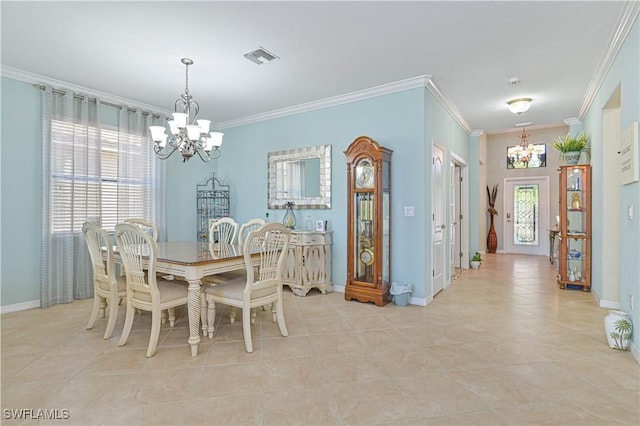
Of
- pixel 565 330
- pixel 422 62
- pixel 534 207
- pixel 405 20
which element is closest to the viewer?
pixel 405 20

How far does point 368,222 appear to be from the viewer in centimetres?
405

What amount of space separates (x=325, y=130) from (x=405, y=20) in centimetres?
217

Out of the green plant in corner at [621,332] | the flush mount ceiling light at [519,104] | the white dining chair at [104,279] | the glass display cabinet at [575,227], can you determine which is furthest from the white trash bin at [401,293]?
the flush mount ceiling light at [519,104]

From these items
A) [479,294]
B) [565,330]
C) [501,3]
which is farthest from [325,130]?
[565,330]

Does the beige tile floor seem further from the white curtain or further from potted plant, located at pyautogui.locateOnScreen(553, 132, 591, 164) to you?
potted plant, located at pyautogui.locateOnScreen(553, 132, 591, 164)

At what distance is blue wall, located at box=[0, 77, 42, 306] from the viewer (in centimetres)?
362

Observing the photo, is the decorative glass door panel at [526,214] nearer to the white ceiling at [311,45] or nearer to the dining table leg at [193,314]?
the white ceiling at [311,45]

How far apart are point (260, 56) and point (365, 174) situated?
1.72 metres

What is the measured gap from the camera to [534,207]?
848 centimetres

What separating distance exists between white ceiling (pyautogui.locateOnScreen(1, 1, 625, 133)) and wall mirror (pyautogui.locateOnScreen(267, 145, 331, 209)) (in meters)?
0.81

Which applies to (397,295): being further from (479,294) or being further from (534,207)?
(534,207)

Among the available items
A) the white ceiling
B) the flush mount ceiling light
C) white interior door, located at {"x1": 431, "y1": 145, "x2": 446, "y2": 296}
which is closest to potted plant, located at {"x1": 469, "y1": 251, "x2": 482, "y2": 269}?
white interior door, located at {"x1": 431, "y1": 145, "x2": 446, "y2": 296}

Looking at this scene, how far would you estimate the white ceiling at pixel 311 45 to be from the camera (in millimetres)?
2539

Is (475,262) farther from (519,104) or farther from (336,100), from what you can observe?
(336,100)
